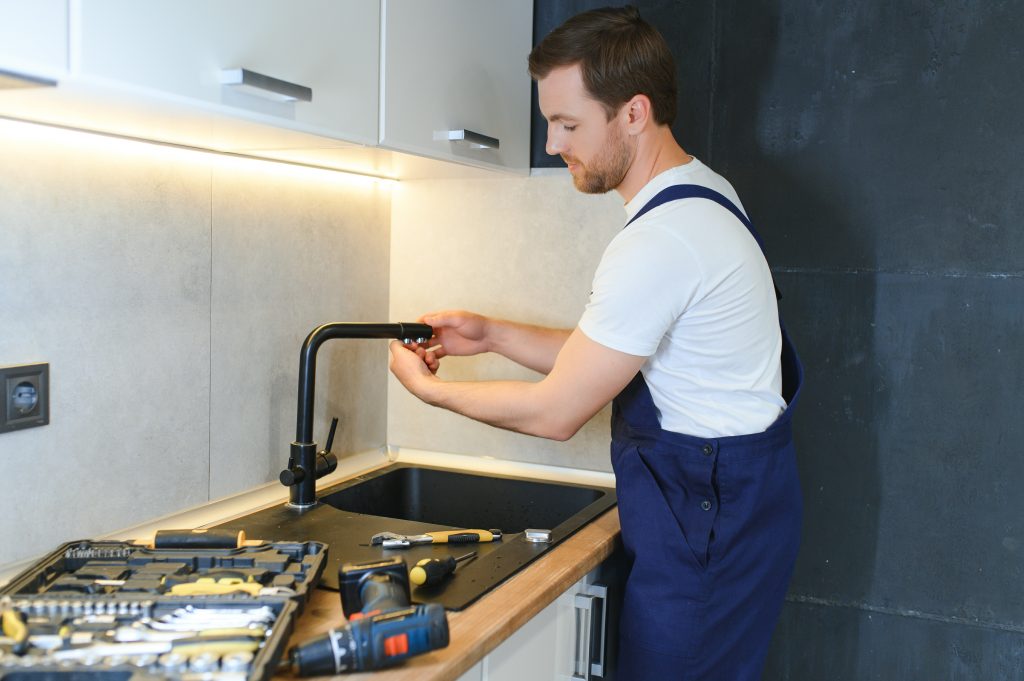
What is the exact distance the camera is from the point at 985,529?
1774 mm

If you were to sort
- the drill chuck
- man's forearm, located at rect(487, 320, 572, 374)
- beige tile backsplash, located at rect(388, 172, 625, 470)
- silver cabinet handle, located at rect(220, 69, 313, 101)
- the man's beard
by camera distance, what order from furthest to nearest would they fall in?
beige tile backsplash, located at rect(388, 172, 625, 470)
man's forearm, located at rect(487, 320, 572, 374)
the man's beard
silver cabinet handle, located at rect(220, 69, 313, 101)
the drill chuck

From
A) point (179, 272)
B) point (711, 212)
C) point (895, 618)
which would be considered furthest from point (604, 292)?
point (895, 618)

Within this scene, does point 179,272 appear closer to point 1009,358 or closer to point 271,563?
point 271,563

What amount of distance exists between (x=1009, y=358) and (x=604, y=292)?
33.6 inches

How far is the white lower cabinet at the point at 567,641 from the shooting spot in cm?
125

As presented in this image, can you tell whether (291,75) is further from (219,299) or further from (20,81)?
(219,299)

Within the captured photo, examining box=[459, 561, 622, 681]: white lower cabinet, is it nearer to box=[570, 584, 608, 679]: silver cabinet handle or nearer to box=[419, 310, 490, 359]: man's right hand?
box=[570, 584, 608, 679]: silver cabinet handle

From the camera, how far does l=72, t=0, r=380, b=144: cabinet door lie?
3.18 feet

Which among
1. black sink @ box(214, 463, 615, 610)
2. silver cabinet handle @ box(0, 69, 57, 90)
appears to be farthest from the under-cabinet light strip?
black sink @ box(214, 463, 615, 610)

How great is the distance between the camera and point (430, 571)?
1.29 meters

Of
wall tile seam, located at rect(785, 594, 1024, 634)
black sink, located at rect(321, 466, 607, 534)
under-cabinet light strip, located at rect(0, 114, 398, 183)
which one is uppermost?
under-cabinet light strip, located at rect(0, 114, 398, 183)

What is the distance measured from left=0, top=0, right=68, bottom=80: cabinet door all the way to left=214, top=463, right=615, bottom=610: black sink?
2.37ft

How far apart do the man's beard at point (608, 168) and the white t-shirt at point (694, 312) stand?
56 millimetres

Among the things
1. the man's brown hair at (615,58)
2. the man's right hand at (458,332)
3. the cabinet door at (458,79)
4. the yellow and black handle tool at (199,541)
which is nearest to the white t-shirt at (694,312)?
the man's brown hair at (615,58)
